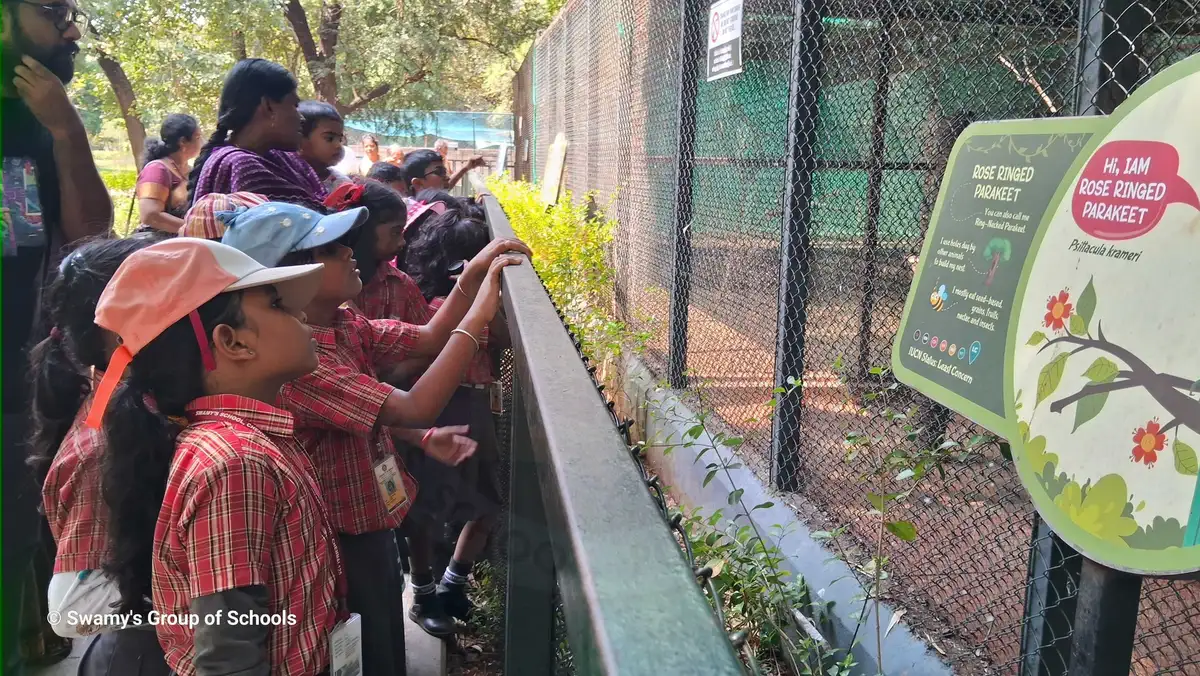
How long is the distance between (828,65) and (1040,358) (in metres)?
3.80

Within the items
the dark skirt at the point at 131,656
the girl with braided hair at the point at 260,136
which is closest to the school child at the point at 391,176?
Answer: the girl with braided hair at the point at 260,136

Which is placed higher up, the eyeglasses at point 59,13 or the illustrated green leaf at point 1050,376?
the eyeglasses at point 59,13

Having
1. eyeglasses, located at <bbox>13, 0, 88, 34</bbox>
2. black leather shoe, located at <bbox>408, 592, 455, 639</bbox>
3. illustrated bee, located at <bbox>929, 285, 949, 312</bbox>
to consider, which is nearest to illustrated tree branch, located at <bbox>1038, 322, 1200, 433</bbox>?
illustrated bee, located at <bbox>929, 285, 949, 312</bbox>

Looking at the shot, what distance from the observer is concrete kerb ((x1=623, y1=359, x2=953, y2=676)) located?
8.67ft

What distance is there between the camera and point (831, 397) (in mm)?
5367

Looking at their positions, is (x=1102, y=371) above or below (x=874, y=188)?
below

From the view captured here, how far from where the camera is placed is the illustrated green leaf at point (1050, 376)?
1.37 metres

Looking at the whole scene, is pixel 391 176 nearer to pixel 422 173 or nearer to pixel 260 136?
pixel 422 173

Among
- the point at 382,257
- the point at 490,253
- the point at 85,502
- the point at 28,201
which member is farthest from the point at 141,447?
the point at 28,201

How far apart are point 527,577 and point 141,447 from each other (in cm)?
78

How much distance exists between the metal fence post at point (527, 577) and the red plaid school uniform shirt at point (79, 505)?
823 millimetres

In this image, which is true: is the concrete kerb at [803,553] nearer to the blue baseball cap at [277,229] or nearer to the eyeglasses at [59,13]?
the blue baseball cap at [277,229]

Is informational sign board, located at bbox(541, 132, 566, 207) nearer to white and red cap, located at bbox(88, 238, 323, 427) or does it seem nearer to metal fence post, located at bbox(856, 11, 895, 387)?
metal fence post, located at bbox(856, 11, 895, 387)

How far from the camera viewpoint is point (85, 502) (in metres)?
1.74
